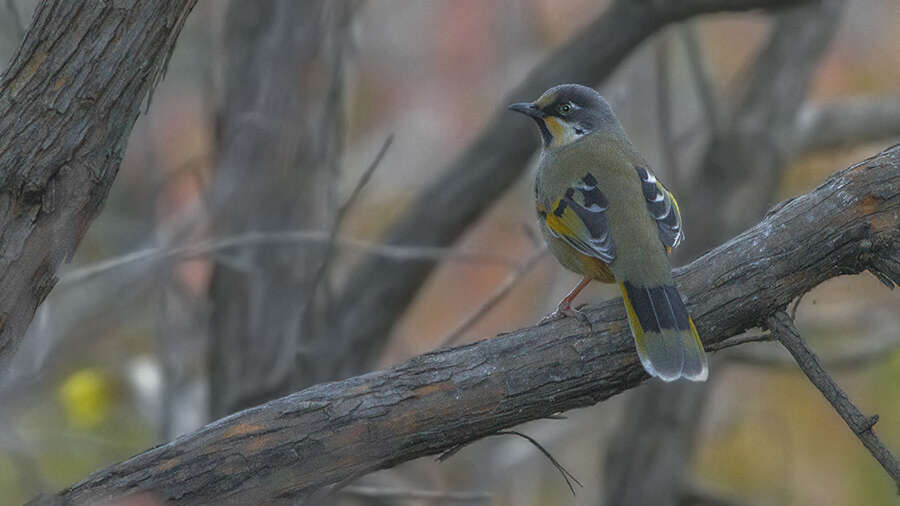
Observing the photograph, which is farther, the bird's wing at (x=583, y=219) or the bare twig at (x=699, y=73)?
the bare twig at (x=699, y=73)

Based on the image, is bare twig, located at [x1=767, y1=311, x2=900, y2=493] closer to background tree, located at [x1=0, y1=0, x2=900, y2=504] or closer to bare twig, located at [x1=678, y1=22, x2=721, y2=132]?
background tree, located at [x1=0, y1=0, x2=900, y2=504]

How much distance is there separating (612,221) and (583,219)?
121mm

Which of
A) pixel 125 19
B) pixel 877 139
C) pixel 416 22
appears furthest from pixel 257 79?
pixel 416 22

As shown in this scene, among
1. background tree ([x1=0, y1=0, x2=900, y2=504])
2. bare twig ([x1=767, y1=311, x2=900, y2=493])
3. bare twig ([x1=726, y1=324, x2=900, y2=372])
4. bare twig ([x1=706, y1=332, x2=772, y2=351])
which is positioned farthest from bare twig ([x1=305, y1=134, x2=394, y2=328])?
bare twig ([x1=726, y1=324, x2=900, y2=372])

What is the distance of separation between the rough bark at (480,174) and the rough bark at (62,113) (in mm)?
2960

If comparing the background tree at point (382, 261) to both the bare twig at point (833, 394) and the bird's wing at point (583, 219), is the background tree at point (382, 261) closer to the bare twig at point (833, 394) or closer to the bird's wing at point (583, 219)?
the bare twig at point (833, 394)

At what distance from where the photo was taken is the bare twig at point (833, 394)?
3094 mm

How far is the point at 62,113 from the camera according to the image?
126 inches

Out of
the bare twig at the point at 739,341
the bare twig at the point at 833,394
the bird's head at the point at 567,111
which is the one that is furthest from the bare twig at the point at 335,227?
the bare twig at the point at 833,394

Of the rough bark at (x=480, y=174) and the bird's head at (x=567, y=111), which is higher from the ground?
the rough bark at (x=480, y=174)

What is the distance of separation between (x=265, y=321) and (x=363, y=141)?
494 centimetres

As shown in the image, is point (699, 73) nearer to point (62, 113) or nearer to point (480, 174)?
point (480, 174)

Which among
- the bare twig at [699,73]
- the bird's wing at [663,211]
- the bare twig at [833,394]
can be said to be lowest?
the bare twig at [833,394]

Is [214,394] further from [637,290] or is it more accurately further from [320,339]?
[637,290]
